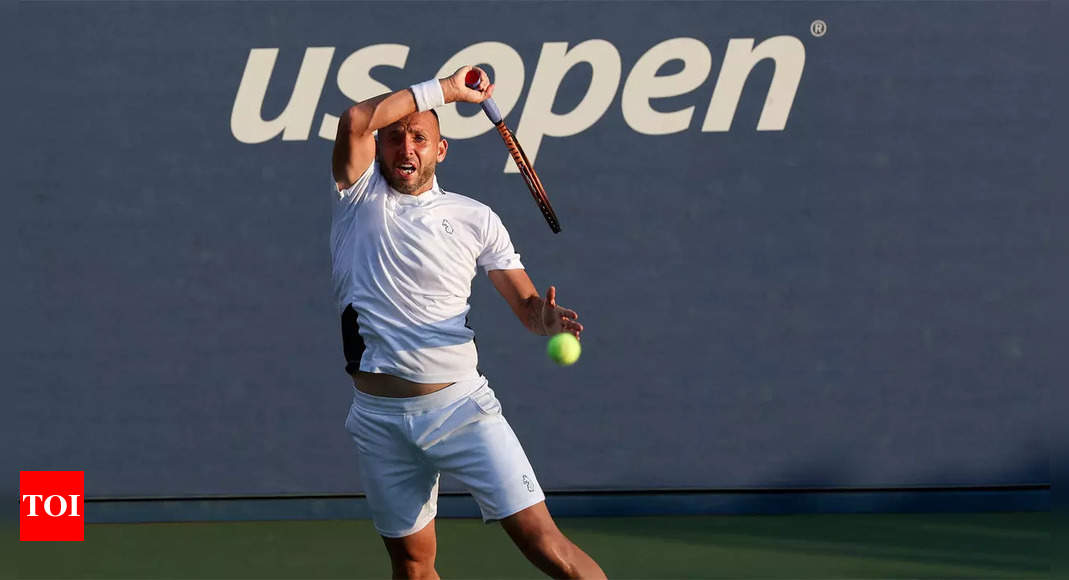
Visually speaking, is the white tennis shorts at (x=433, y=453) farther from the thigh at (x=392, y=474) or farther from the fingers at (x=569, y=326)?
the fingers at (x=569, y=326)

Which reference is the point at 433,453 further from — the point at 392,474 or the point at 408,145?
the point at 408,145

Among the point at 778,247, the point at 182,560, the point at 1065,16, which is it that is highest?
the point at 1065,16

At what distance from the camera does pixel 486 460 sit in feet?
14.1

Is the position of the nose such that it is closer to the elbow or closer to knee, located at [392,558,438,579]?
the elbow

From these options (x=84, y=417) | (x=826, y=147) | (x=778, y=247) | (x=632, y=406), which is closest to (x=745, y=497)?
(x=632, y=406)

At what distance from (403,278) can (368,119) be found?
0.53 m

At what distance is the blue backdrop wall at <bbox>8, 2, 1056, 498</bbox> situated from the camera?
6.88 metres

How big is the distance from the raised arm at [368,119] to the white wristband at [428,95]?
0.01 meters

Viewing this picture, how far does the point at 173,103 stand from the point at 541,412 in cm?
251

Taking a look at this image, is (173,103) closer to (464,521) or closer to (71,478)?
(71,478)

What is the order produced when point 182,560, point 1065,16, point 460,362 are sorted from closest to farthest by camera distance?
point 460,362, point 182,560, point 1065,16

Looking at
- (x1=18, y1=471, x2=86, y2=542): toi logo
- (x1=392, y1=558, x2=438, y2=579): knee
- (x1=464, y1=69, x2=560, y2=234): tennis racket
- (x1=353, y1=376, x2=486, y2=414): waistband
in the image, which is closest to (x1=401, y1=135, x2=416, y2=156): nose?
(x1=464, y1=69, x2=560, y2=234): tennis racket

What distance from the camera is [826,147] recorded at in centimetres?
692

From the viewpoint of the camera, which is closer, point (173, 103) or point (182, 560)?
point (182, 560)
